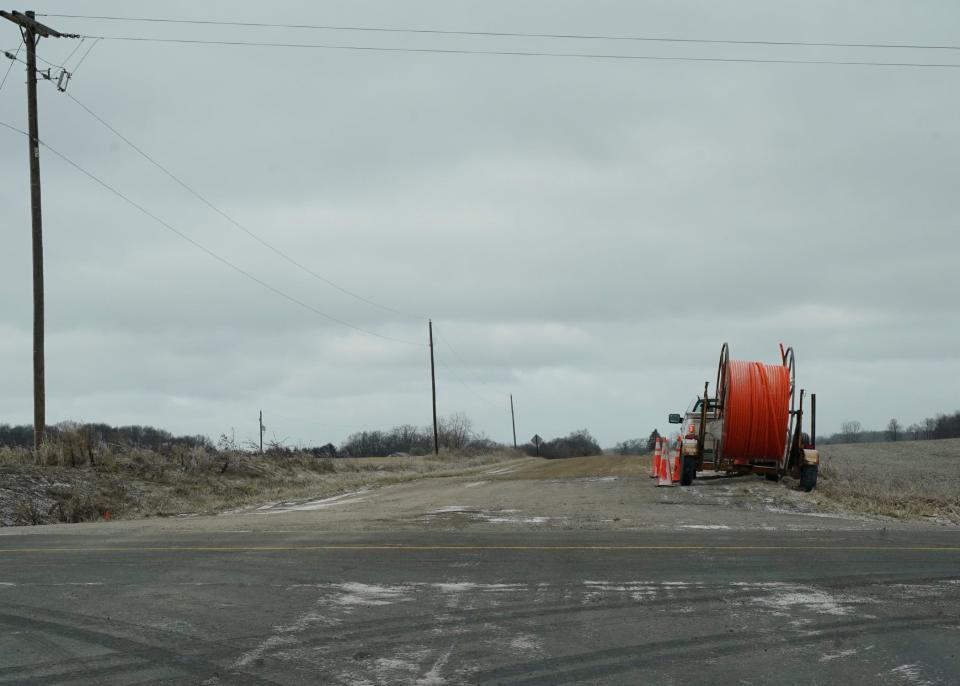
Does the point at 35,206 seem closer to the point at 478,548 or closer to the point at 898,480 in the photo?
the point at 478,548

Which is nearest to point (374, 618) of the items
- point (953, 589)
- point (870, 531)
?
point (953, 589)

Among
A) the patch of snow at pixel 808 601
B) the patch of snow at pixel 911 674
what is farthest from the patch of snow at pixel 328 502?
the patch of snow at pixel 911 674

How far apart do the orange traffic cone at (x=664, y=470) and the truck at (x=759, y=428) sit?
941 millimetres

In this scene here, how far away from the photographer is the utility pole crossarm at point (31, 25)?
25156mm

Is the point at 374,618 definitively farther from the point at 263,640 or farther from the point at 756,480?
the point at 756,480

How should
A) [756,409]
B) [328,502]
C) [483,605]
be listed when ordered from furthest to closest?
1. [328,502]
2. [756,409]
3. [483,605]

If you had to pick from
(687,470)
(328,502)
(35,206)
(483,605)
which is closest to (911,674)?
(483,605)

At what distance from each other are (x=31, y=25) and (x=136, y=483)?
12.4 metres

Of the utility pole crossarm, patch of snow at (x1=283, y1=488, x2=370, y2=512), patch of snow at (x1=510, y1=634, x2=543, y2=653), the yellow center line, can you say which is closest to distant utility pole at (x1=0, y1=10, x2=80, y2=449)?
the utility pole crossarm

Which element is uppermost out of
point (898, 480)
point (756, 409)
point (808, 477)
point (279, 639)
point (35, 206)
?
point (35, 206)

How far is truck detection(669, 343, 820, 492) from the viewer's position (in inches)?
877

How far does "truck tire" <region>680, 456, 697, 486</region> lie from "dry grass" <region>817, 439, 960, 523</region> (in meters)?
2.91

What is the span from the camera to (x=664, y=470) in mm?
25203

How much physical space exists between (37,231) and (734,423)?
59.6ft
